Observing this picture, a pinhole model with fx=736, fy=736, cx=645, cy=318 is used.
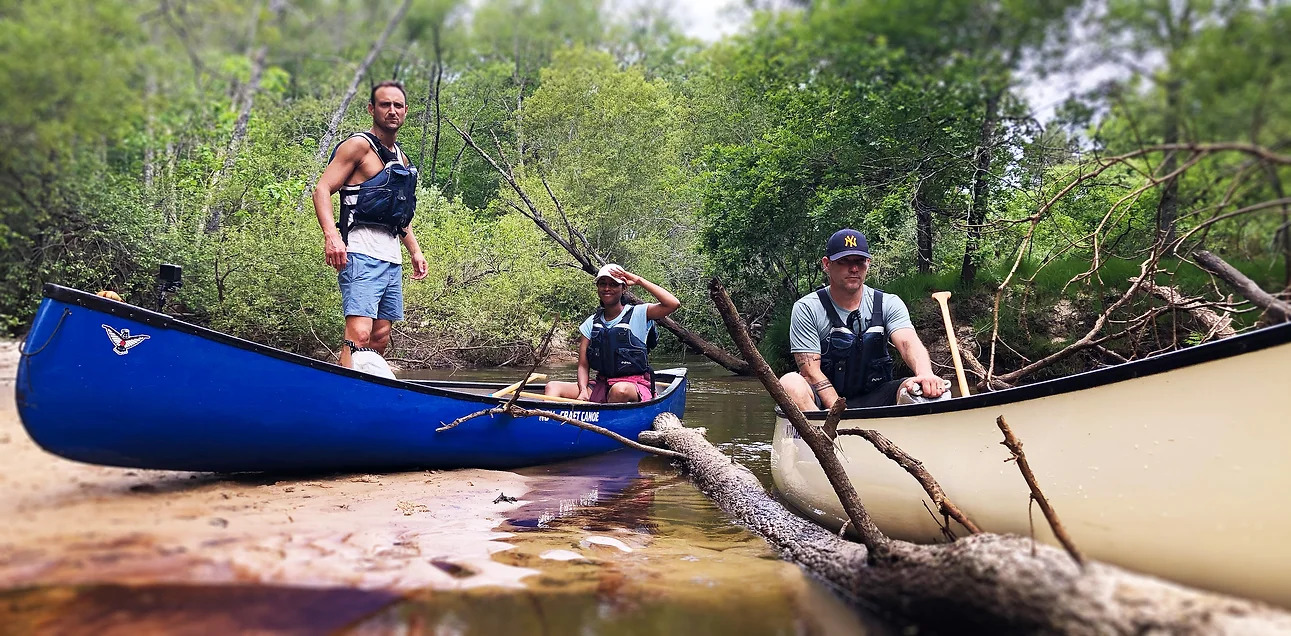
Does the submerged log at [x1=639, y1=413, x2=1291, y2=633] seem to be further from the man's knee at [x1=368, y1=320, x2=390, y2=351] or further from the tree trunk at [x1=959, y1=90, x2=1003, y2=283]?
the man's knee at [x1=368, y1=320, x2=390, y2=351]

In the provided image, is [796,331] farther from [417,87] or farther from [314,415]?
[417,87]

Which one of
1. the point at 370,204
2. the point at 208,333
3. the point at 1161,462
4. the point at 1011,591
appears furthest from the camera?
the point at 370,204

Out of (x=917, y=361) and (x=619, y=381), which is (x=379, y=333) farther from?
(x=917, y=361)

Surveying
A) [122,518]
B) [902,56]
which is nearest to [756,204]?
[902,56]

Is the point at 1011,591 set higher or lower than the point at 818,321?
lower

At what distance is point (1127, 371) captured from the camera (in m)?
2.09

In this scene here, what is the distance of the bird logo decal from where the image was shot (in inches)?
107

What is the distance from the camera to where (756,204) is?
675cm

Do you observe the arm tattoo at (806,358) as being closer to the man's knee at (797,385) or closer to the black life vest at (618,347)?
A: the man's knee at (797,385)

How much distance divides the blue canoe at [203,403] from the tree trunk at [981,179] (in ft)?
9.56

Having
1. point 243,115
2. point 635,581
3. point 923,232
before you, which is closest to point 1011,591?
point 635,581

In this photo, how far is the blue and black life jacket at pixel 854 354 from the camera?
3822mm

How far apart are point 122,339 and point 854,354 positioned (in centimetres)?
323

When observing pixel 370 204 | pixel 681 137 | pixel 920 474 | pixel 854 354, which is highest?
pixel 681 137
